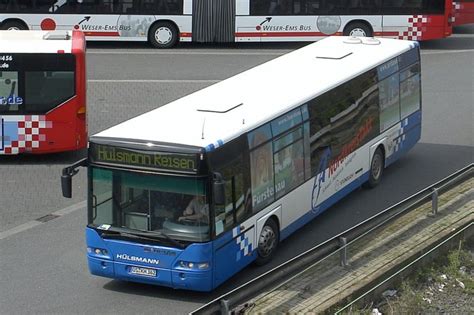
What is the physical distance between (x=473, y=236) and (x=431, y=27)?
1623 cm

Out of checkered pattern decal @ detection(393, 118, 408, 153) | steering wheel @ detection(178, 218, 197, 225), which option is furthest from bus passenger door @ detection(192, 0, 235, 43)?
steering wheel @ detection(178, 218, 197, 225)

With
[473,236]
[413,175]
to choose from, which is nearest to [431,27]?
[413,175]

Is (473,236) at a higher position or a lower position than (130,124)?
lower

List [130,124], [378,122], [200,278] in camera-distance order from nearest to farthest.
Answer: [200,278], [130,124], [378,122]

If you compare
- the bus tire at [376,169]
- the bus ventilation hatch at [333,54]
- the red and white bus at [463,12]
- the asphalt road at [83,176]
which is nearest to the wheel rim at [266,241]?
the asphalt road at [83,176]

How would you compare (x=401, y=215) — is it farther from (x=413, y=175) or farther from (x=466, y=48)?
(x=466, y=48)

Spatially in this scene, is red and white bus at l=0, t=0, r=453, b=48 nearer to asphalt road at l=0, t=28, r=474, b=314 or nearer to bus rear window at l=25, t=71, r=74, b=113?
asphalt road at l=0, t=28, r=474, b=314

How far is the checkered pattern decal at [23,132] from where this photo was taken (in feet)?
65.5

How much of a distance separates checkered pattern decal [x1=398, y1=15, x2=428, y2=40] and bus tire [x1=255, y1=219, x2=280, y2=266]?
18.0 metres

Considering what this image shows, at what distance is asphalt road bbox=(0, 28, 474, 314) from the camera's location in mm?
13547

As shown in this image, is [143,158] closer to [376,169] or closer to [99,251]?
[99,251]

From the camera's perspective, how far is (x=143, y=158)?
512 inches

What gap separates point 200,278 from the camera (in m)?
12.9

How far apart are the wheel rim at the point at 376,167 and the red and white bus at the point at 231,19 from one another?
44.3 feet
